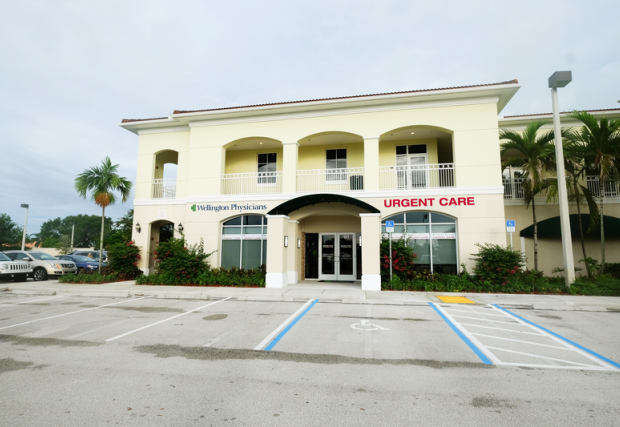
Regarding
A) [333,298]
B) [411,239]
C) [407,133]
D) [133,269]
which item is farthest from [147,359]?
[407,133]

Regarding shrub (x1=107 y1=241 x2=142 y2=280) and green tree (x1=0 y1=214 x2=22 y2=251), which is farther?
green tree (x1=0 y1=214 x2=22 y2=251)

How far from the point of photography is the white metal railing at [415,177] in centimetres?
1498

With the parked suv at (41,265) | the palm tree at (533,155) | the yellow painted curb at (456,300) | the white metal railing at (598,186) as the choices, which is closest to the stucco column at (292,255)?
the yellow painted curb at (456,300)

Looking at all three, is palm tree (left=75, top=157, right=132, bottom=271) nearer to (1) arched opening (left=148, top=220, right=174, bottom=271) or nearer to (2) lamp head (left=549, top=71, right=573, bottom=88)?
(1) arched opening (left=148, top=220, right=174, bottom=271)

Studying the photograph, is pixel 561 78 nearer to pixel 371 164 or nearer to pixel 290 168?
pixel 371 164

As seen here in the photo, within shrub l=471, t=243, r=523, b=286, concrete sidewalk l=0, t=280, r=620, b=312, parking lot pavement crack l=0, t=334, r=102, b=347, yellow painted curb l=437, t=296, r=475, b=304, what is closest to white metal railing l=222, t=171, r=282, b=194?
concrete sidewalk l=0, t=280, r=620, b=312

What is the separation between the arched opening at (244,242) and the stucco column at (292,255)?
4.78 ft

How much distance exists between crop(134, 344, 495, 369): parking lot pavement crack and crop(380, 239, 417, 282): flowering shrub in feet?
26.9

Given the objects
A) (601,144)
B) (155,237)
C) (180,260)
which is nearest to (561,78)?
(601,144)

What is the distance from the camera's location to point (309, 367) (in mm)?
4980

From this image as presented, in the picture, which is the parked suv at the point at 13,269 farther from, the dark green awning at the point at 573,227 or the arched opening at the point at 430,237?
the dark green awning at the point at 573,227

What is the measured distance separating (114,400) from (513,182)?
17.4m

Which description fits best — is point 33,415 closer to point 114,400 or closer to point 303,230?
point 114,400

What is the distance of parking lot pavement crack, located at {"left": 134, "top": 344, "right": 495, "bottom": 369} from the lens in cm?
518
